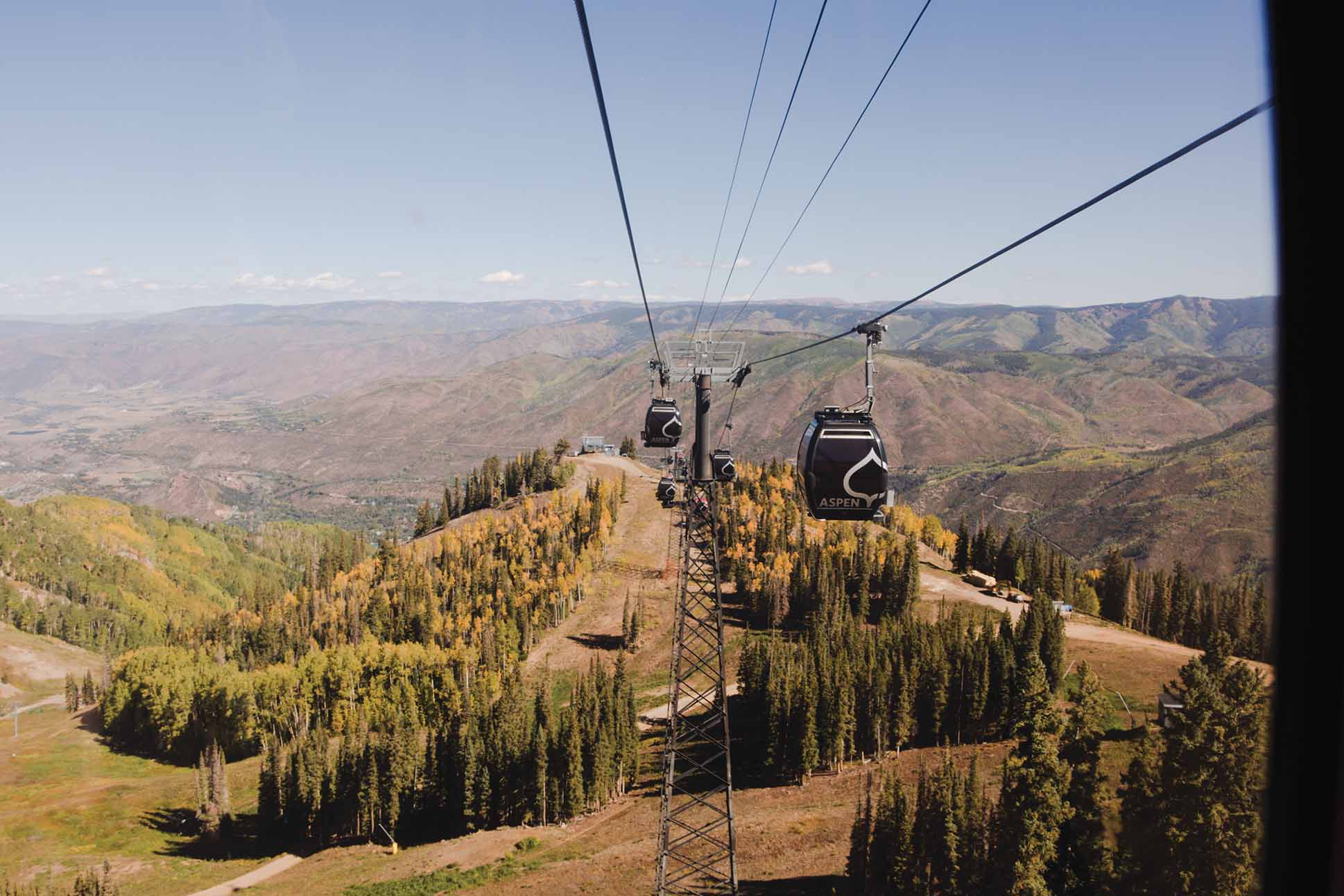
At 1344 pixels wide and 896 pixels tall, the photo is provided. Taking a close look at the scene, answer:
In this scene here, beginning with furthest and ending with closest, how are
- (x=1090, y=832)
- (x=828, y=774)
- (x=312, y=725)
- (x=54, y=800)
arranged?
(x=312, y=725) → (x=54, y=800) → (x=828, y=774) → (x=1090, y=832)

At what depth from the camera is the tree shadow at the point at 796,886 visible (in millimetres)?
64562

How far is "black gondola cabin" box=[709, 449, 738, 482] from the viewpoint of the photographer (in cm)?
3078

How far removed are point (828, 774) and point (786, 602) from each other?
47.4 m

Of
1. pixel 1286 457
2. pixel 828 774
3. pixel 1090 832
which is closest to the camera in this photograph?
pixel 1286 457

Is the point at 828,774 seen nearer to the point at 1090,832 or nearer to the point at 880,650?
the point at 880,650

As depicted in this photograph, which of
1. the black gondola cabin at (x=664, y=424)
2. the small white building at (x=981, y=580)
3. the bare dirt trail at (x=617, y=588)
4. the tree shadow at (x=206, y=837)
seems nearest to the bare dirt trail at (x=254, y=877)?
the tree shadow at (x=206, y=837)

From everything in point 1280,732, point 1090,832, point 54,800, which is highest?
point 1280,732

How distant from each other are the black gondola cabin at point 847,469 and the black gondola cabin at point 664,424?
15.5 metres

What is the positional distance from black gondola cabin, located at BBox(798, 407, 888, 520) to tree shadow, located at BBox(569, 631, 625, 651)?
386 feet

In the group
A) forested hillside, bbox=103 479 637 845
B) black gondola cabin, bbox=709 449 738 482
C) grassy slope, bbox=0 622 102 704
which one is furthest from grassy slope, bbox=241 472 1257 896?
grassy slope, bbox=0 622 102 704

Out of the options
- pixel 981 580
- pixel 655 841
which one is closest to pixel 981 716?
pixel 655 841

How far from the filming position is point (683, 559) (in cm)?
3331

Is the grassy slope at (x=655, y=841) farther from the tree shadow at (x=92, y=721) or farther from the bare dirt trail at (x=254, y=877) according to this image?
the tree shadow at (x=92, y=721)

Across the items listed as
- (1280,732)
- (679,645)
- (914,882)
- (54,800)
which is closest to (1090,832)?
(914,882)
